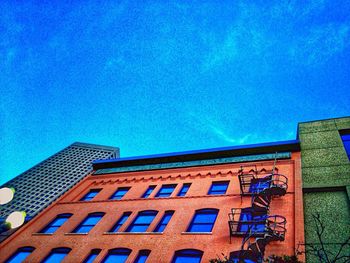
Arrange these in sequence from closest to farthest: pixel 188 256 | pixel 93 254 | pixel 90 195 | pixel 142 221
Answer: pixel 188 256 → pixel 93 254 → pixel 142 221 → pixel 90 195

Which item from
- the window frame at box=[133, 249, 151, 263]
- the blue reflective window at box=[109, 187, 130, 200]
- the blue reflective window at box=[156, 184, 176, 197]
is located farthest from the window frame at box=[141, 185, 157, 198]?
the window frame at box=[133, 249, 151, 263]

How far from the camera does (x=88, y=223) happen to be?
2188 centimetres

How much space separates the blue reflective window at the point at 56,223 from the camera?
2217cm

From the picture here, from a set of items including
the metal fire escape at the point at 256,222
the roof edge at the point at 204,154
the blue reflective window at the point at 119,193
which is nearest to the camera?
the metal fire escape at the point at 256,222

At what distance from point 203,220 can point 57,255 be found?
31.1 feet

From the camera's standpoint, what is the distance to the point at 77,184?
2759 centimetres

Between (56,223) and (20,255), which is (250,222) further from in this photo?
(20,255)

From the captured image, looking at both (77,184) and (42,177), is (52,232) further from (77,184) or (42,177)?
(42,177)

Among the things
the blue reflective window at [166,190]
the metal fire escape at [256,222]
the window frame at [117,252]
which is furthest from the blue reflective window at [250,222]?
the blue reflective window at [166,190]

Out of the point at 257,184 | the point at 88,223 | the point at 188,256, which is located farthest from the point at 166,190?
the point at 188,256

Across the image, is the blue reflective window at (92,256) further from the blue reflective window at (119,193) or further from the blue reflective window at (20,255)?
the blue reflective window at (119,193)

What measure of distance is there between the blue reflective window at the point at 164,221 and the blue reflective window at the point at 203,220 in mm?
1778

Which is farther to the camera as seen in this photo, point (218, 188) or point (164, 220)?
point (218, 188)

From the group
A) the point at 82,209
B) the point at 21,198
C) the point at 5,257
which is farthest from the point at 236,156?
the point at 21,198
